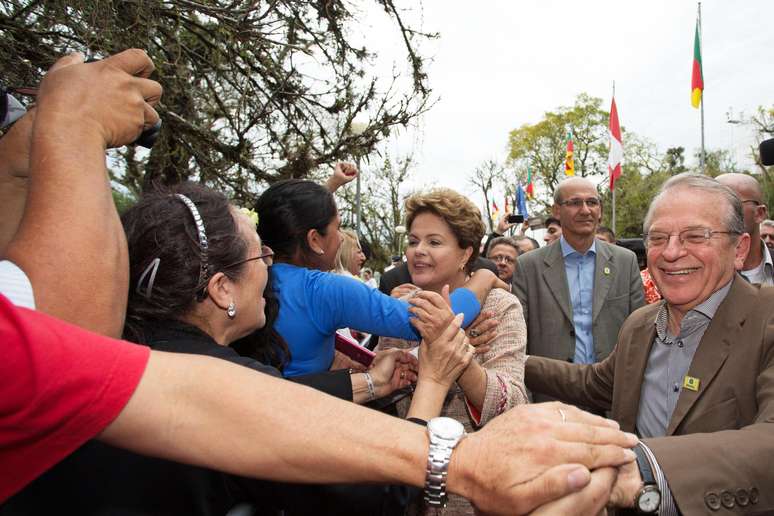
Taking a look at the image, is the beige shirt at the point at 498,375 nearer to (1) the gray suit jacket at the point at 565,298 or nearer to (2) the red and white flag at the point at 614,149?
(1) the gray suit jacket at the point at 565,298

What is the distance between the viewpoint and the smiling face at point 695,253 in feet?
7.30

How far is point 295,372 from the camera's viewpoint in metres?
2.42

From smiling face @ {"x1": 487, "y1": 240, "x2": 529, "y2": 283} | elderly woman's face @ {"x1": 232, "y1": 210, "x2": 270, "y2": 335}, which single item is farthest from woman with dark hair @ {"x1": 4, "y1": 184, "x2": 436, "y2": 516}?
smiling face @ {"x1": 487, "y1": 240, "x2": 529, "y2": 283}

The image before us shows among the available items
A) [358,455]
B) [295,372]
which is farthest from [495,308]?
[358,455]

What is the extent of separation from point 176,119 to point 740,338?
12.6 feet

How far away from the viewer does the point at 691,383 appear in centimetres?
206

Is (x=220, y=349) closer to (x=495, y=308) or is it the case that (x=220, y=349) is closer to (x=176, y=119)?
(x=495, y=308)

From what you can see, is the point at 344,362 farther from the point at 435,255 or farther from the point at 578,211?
the point at 578,211

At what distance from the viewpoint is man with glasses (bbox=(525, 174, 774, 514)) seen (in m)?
1.64

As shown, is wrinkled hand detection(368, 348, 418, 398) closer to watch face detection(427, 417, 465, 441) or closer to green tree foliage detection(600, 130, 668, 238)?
watch face detection(427, 417, 465, 441)

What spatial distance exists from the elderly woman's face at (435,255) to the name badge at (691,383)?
1332 millimetres

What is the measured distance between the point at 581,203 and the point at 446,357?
3183 millimetres

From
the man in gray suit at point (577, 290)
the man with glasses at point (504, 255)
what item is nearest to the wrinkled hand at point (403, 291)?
the man in gray suit at point (577, 290)

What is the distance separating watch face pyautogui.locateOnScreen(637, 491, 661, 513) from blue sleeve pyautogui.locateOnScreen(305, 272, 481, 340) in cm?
104
